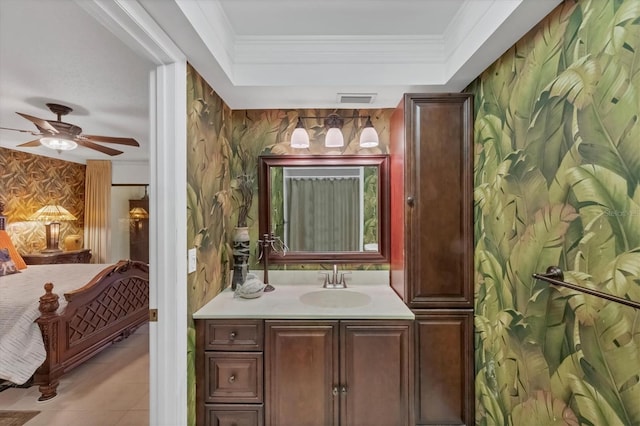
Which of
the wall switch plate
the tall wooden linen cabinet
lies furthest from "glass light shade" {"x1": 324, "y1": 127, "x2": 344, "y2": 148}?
the wall switch plate

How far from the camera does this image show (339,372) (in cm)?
151

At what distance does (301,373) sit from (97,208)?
474 cm

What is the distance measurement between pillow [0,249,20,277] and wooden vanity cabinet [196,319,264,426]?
3.06m

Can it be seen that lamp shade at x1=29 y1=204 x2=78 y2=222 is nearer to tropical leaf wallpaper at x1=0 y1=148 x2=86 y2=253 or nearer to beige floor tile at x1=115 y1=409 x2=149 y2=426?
tropical leaf wallpaper at x1=0 y1=148 x2=86 y2=253

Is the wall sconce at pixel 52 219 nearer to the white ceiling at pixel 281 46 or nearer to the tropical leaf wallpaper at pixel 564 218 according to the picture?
the white ceiling at pixel 281 46

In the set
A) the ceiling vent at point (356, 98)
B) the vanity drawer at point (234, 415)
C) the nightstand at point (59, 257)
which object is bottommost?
the vanity drawer at point (234, 415)

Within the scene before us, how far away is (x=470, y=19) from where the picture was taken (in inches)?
54.1

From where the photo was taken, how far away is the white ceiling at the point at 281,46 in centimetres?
125

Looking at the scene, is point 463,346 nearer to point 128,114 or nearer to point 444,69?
point 444,69

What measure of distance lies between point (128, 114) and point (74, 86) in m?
0.64

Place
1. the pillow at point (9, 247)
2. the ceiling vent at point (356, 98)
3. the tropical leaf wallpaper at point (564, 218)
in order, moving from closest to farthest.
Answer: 1. the tropical leaf wallpaper at point (564, 218)
2. the ceiling vent at point (356, 98)
3. the pillow at point (9, 247)

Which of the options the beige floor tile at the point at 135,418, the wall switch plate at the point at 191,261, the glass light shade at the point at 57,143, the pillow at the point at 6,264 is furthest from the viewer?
the pillow at the point at 6,264

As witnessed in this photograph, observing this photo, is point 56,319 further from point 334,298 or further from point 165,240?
point 334,298

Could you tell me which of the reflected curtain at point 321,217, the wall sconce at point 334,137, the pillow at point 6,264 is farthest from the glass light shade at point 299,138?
the pillow at point 6,264
